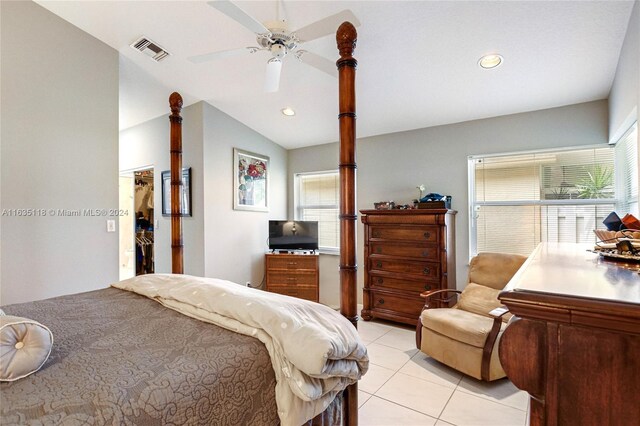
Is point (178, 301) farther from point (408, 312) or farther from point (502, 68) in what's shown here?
point (502, 68)

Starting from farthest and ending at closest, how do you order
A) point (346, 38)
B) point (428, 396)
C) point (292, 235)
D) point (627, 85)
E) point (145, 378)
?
point (292, 235), point (428, 396), point (627, 85), point (346, 38), point (145, 378)

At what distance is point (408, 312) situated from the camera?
3348mm

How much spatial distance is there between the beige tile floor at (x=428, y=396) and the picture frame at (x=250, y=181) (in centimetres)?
251

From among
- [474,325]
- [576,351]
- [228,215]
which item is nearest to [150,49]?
[228,215]

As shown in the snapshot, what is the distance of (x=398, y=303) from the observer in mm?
3420

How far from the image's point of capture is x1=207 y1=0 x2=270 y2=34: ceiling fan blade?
1.61 m

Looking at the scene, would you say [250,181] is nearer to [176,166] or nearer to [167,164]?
[167,164]

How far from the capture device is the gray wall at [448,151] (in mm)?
2967

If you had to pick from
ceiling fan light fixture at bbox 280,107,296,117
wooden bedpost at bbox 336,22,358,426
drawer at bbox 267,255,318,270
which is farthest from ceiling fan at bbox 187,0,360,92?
drawer at bbox 267,255,318,270

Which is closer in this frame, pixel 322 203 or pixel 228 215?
pixel 228 215

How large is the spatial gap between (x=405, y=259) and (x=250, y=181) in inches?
91.7

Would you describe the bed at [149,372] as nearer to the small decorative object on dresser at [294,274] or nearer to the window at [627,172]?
the window at [627,172]

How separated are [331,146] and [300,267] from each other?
1.82 meters

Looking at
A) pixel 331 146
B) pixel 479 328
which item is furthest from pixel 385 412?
pixel 331 146
